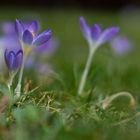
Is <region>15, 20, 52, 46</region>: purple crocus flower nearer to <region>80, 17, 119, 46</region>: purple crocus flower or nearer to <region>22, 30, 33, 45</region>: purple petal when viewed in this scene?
<region>22, 30, 33, 45</region>: purple petal

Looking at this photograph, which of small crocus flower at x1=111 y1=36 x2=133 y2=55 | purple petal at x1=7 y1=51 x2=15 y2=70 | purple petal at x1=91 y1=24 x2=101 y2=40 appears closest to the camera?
purple petal at x1=7 y1=51 x2=15 y2=70

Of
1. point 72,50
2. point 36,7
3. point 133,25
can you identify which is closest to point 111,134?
point 72,50

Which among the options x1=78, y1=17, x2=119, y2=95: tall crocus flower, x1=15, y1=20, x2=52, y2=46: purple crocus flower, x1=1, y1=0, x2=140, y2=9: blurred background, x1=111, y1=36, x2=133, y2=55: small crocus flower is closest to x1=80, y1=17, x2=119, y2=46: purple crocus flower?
x1=78, y1=17, x2=119, y2=95: tall crocus flower

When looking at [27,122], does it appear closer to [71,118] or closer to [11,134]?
[11,134]

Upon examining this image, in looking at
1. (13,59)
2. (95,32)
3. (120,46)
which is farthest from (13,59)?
(120,46)

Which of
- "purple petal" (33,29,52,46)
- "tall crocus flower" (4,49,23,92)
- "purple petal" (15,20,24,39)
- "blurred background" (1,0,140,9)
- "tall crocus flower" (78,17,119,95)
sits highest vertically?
"purple petal" (15,20,24,39)

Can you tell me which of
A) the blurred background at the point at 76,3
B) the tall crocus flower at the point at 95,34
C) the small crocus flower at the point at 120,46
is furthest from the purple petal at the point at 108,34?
the blurred background at the point at 76,3

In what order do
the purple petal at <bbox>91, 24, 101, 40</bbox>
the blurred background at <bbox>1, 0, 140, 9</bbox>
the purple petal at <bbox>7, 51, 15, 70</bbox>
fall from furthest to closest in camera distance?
the blurred background at <bbox>1, 0, 140, 9</bbox> < the purple petal at <bbox>91, 24, 101, 40</bbox> < the purple petal at <bbox>7, 51, 15, 70</bbox>
